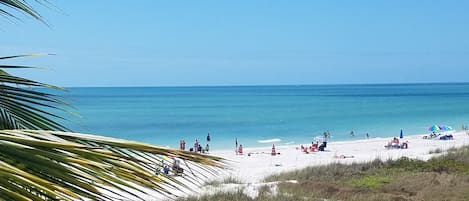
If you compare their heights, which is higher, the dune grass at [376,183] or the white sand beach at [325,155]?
the white sand beach at [325,155]

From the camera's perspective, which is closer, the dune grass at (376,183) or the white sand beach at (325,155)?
the dune grass at (376,183)

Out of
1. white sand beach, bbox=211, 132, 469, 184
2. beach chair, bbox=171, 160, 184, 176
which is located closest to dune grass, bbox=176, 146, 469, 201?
white sand beach, bbox=211, 132, 469, 184

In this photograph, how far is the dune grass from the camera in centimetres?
977

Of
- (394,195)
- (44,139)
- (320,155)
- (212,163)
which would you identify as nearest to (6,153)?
(44,139)

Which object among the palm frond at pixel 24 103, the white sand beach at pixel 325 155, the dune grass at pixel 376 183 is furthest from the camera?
the white sand beach at pixel 325 155

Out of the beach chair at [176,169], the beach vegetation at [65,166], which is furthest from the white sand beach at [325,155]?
the beach vegetation at [65,166]

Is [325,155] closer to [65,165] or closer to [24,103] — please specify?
[24,103]

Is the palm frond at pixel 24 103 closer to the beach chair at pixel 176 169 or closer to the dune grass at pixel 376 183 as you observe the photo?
the beach chair at pixel 176 169

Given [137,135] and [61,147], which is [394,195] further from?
[137,135]

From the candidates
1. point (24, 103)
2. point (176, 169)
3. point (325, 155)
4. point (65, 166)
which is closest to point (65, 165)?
point (65, 166)

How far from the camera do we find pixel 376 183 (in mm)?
11812

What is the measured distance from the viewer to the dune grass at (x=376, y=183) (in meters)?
9.77

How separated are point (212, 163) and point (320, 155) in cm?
2713

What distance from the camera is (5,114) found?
1.70 meters
